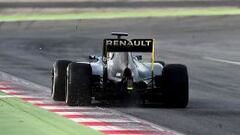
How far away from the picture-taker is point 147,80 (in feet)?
38.7

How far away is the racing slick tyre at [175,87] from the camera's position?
38.1 feet

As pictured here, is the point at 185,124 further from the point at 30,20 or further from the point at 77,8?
the point at 77,8

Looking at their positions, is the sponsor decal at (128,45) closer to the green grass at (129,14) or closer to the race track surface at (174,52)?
the race track surface at (174,52)

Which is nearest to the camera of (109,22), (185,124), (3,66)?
(185,124)

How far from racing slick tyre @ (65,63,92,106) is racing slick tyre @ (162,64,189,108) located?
3.88 ft

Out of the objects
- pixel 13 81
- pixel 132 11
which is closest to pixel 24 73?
pixel 13 81

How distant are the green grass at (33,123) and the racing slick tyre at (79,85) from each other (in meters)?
0.58

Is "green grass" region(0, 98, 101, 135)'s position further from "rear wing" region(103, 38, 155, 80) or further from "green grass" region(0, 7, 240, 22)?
"green grass" region(0, 7, 240, 22)

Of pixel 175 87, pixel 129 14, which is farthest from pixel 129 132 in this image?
pixel 129 14

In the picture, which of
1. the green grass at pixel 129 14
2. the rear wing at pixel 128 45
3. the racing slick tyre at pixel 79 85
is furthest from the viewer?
the green grass at pixel 129 14

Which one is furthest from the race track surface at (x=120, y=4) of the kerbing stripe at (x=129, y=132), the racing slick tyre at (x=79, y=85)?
the kerbing stripe at (x=129, y=132)

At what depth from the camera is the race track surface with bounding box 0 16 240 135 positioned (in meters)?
10.8

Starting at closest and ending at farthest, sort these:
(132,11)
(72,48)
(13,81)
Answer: (13,81)
(72,48)
(132,11)

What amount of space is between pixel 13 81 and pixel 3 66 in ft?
12.2
